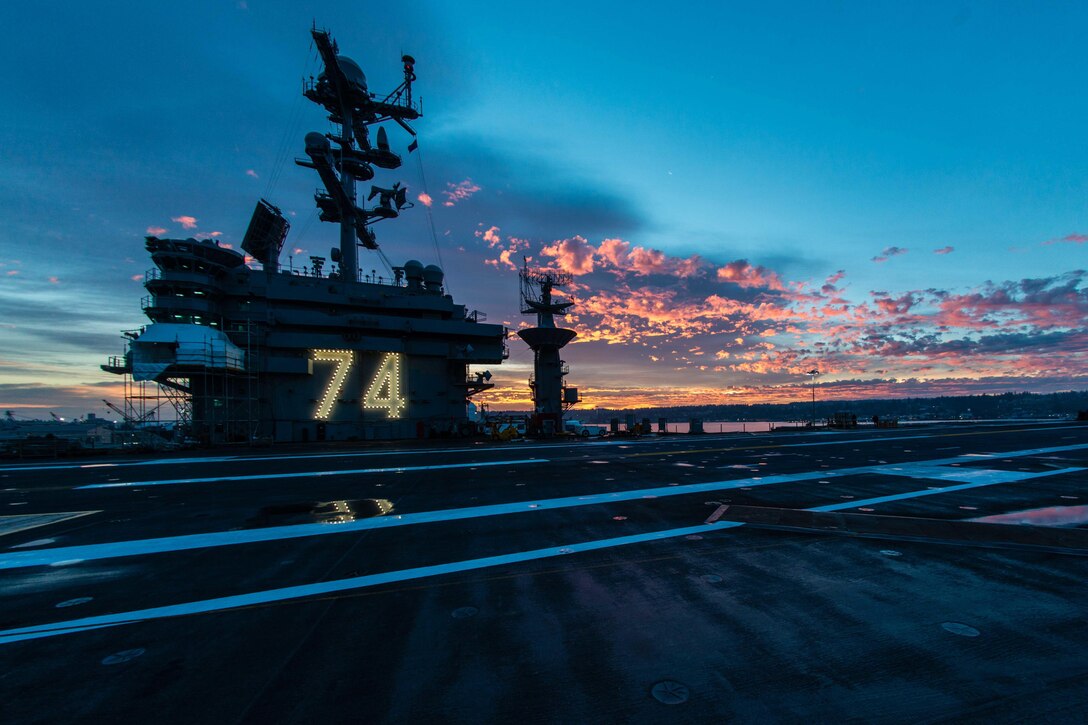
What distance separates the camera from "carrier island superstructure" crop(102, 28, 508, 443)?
1079 inches

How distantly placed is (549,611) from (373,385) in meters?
31.0

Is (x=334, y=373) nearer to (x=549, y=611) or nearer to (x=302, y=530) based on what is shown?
(x=302, y=530)

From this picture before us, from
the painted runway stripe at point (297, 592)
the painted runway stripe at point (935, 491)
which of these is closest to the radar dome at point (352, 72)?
the painted runway stripe at point (297, 592)

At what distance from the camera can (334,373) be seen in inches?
1232

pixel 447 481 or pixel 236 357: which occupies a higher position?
pixel 236 357

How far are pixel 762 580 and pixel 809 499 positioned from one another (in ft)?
19.1

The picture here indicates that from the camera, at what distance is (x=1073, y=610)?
418 cm

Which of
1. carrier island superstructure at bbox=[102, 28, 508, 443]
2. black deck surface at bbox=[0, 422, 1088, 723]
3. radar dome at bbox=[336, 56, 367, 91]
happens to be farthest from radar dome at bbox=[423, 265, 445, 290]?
black deck surface at bbox=[0, 422, 1088, 723]

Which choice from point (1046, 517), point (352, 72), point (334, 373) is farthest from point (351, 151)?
point (1046, 517)

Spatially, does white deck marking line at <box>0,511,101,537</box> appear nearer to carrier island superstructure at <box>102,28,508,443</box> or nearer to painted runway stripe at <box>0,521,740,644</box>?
painted runway stripe at <box>0,521,740,644</box>

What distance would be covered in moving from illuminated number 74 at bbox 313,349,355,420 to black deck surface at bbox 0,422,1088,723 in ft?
70.1

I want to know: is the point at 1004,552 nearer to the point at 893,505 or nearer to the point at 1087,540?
the point at 1087,540

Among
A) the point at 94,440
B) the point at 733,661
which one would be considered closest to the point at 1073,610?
the point at 733,661

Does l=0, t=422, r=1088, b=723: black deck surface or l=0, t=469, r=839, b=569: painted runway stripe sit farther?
l=0, t=469, r=839, b=569: painted runway stripe
